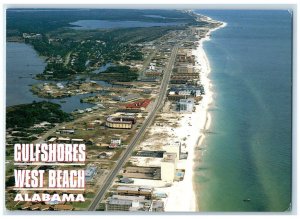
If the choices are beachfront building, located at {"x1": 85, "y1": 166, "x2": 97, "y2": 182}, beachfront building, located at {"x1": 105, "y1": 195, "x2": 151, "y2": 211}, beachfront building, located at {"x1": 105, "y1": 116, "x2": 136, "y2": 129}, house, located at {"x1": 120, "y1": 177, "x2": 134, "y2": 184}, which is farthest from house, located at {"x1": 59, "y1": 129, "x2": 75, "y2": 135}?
beachfront building, located at {"x1": 105, "y1": 195, "x2": 151, "y2": 211}

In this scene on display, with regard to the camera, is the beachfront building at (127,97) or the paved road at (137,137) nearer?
the paved road at (137,137)

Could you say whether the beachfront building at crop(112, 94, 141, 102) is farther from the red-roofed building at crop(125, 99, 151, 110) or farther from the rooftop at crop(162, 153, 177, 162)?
the rooftop at crop(162, 153, 177, 162)

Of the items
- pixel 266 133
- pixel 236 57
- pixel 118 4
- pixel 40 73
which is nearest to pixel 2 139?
pixel 118 4

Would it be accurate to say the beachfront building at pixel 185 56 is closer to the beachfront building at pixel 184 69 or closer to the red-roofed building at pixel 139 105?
the beachfront building at pixel 184 69

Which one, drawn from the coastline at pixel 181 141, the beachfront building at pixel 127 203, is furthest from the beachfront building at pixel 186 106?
the beachfront building at pixel 127 203

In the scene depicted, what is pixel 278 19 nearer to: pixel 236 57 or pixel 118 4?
pixel 118 4

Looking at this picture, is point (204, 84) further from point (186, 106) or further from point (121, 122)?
point (121, 122)
